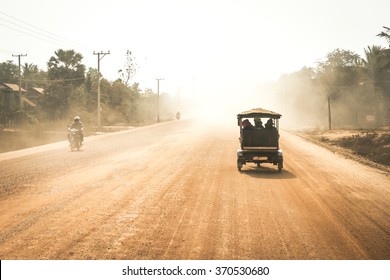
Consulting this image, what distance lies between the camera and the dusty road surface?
19.3 ft

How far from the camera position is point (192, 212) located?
806 cm

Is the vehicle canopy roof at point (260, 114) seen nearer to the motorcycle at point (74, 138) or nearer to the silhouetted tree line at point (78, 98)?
the motorcycle at point (74, 138)

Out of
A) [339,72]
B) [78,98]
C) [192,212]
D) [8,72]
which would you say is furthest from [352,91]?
[8,72]

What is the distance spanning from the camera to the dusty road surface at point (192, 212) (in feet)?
19.3

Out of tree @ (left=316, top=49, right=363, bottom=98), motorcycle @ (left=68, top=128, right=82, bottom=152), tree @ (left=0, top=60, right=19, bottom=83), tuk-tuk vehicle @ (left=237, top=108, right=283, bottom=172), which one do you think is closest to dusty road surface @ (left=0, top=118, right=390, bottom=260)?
tuk-tuk vehicle @ (left=237, top=108, right=283, bottom=172)

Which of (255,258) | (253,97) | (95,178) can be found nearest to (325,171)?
(95,178)

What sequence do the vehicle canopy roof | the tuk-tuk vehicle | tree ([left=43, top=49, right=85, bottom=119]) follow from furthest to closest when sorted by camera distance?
tree ([left=43, top=49, right=85, bottom=119]), the vehicle canopy roof, the tuk-tuk vehicle

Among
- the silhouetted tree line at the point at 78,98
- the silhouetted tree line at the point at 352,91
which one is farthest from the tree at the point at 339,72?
the silhouetted tree line at the point at 78,98

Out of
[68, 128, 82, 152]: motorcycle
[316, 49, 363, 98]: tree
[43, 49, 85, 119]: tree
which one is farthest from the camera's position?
[43, 49, 85, 119]: tree

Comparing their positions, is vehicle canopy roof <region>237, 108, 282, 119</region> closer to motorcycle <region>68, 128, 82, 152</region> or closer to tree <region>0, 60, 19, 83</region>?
motorcycle <region>68, 128, 82, 152</region>

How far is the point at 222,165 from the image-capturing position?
1540 cm

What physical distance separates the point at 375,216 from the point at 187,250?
14.7ft

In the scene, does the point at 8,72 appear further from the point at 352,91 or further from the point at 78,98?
the point at 352,91

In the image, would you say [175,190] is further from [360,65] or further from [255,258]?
[360,65]
